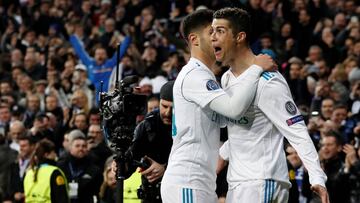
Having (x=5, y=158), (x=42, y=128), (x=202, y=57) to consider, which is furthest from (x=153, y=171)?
(x=42, y=128)

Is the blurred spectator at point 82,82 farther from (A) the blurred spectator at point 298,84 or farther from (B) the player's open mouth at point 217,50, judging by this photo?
(B) the player's open mouth at point 217,50

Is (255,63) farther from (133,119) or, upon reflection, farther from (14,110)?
(14,110)

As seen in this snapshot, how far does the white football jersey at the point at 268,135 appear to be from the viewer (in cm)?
736

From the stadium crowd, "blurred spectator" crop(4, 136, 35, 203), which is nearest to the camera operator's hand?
the stadium crowd

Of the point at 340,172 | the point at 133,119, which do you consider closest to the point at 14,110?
the point at 340,172

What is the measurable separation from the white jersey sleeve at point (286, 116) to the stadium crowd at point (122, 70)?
331 cm

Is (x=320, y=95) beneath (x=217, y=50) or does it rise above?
above

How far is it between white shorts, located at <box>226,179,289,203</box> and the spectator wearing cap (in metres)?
5.67

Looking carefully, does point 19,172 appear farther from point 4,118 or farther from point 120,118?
point 120,118

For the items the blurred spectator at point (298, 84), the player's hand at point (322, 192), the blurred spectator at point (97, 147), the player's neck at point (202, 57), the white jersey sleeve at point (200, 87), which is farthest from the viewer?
the blurred spectator at point (298, 84)

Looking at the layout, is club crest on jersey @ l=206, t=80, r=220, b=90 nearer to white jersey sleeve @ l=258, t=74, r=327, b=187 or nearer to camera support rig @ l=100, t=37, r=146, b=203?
white jersey sleeve @ l=258, t=74, r=327, b=187

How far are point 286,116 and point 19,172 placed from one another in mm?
7453

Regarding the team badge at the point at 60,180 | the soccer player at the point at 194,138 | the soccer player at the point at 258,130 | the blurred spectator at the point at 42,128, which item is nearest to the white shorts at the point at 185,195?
the soccer player at the point at 194,138

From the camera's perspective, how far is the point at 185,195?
7680 mm
